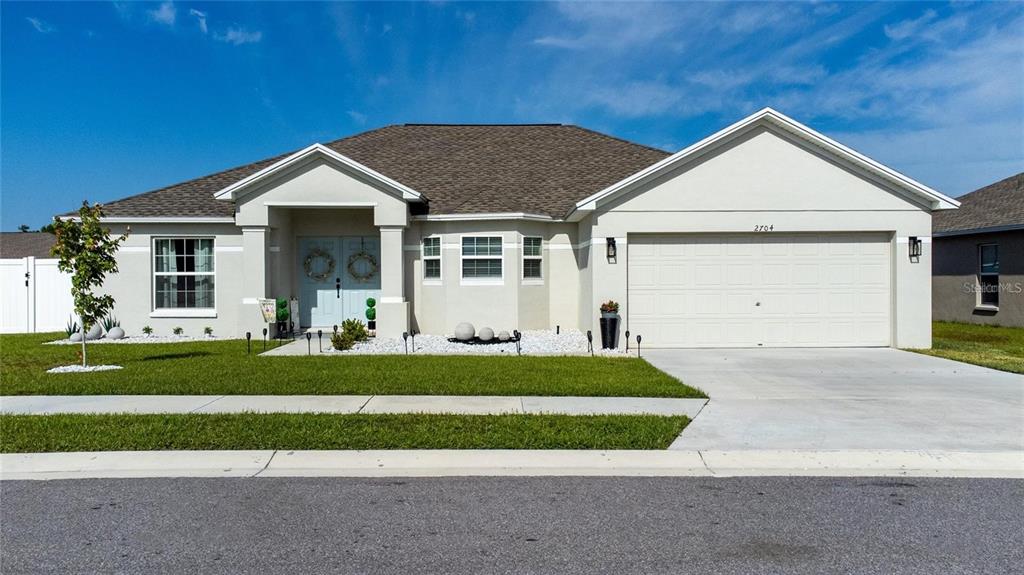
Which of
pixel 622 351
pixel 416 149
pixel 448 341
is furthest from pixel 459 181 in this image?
pixel 622 351

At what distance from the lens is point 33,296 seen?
1875 centimetres

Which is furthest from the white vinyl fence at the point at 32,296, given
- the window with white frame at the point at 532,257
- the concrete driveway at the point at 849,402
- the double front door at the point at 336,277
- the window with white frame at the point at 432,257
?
the concrete driveway at the point at 849,402

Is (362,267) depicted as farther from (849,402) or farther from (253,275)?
(849,402)

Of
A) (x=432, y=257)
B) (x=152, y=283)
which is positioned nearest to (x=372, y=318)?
(x=432, y=257)

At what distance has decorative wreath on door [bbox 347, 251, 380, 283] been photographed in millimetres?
18078

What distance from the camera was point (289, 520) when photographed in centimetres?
489

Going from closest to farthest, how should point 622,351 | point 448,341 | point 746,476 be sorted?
point 746,476 → point 622,351 → point 448,341

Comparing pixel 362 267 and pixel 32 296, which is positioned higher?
pixel 362 267

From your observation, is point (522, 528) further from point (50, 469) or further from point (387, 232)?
point (387, 232)

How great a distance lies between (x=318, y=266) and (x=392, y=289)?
3.21m

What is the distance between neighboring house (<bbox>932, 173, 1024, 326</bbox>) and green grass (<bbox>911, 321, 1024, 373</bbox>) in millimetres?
761

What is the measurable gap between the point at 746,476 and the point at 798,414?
2.63 m

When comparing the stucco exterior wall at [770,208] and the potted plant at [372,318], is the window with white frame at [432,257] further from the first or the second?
the stucco exterior wall at [770,208]

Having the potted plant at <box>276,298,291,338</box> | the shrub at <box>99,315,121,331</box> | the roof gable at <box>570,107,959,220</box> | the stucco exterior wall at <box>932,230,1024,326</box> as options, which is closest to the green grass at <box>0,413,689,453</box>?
the roof gable at <box>570,107,959,220</box>
